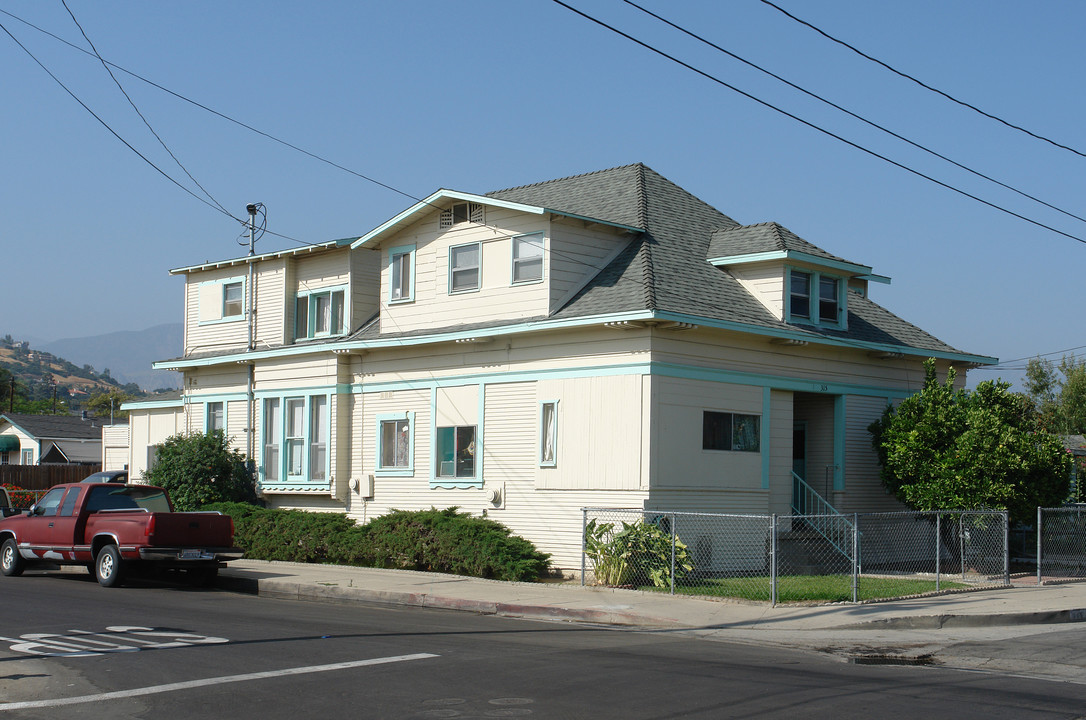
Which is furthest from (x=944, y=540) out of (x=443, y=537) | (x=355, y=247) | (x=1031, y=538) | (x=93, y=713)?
(x=93, y=713)

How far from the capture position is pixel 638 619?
15.0 meters

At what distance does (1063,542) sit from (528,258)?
11.9 metres

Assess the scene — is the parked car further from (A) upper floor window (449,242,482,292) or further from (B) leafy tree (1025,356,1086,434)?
(B) leafy tree (1025,356,1086,434)

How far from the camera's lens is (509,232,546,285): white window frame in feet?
70.9

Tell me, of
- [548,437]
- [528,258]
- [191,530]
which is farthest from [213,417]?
[548,437]

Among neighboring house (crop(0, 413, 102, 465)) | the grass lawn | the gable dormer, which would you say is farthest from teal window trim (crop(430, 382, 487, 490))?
neighboring house (crop(0, 413, 102, 465))

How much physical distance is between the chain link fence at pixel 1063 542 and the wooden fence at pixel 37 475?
133ft

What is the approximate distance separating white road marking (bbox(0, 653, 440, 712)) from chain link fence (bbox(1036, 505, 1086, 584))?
14331 millimetres

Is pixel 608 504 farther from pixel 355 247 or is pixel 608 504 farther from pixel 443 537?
pixel 355 247

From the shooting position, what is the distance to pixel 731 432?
68.9 feet

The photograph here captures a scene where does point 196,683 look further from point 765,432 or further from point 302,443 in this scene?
point 302,443

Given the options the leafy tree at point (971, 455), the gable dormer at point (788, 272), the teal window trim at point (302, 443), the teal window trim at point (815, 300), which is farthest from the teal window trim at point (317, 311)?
the leafy tree at point (971, 455)

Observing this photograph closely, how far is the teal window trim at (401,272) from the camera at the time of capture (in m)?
24.3

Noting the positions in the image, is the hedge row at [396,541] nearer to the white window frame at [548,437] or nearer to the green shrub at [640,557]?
→ the white window frame at [548,437]
